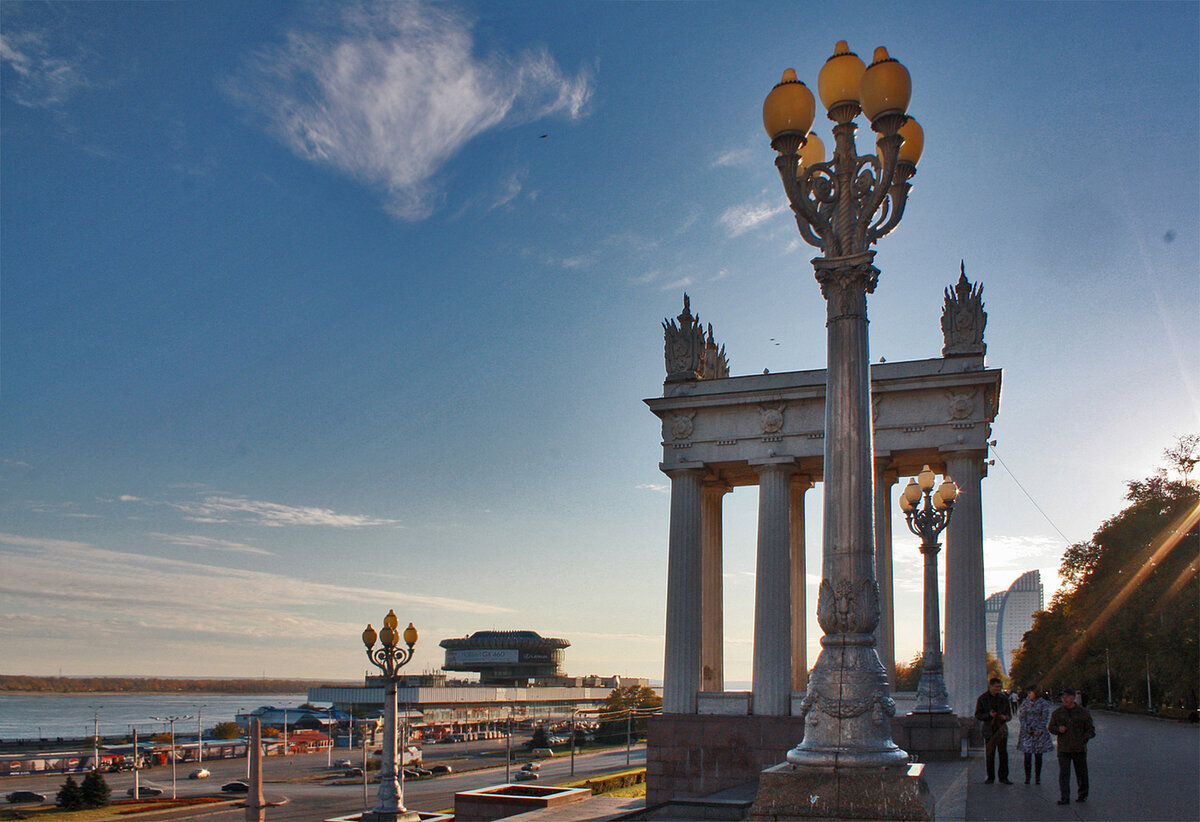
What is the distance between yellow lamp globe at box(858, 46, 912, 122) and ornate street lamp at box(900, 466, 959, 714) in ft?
46.5

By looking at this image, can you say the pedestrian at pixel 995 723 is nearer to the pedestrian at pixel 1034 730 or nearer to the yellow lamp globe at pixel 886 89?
the pedestrian at pixel 1034 730

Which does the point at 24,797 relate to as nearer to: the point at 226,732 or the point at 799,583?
the point at 799,583

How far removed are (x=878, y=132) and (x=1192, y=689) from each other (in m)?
49.7

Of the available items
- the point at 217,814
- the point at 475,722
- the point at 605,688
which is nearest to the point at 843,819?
the point at 217,814

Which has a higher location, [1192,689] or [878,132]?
[878,132]

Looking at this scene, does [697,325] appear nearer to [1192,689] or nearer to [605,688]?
[1192,689]

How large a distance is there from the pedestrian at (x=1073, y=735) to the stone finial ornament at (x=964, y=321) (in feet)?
62.3

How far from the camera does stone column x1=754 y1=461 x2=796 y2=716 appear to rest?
104ft

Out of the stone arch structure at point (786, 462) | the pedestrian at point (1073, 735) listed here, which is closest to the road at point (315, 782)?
the stone arch structure at point (786, 462)

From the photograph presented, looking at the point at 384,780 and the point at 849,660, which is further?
the point at 384,780

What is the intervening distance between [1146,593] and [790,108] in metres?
51.1

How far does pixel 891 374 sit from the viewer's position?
3300cm

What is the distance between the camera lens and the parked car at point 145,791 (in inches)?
2165

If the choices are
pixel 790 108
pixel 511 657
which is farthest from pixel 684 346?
pixel 511 657
